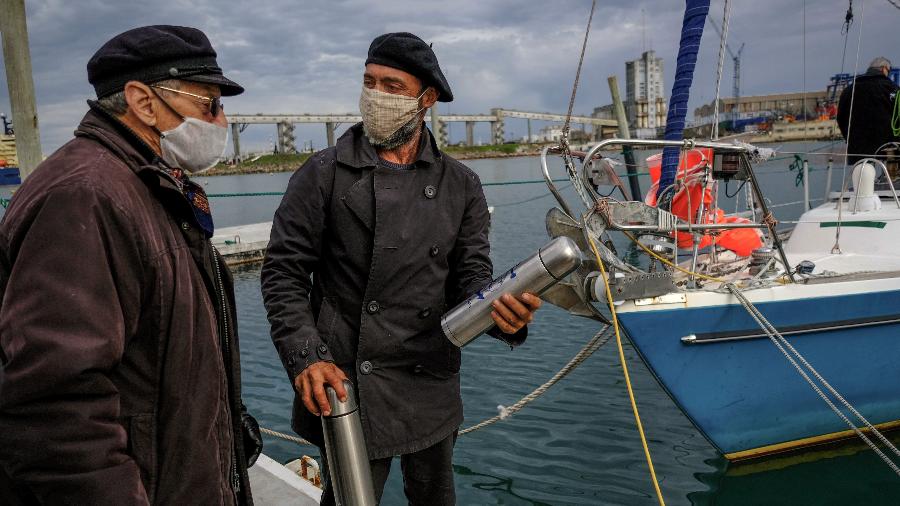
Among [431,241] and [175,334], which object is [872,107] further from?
[175,334]

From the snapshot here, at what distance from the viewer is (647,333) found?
16.7 ft

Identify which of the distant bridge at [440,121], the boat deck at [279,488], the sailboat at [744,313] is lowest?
the boat deck at [279,488]

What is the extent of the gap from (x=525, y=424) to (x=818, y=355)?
305cm

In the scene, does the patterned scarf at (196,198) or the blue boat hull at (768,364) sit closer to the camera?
the patterned scarf at (196,198)

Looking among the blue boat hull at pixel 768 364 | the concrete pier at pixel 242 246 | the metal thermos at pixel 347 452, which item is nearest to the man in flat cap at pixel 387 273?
the metal thermos at pixel 347 452

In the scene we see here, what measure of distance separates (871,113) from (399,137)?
7101 millimetres

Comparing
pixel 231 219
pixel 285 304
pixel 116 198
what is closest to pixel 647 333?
pixel 285 304

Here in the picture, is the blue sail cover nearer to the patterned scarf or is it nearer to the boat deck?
the boat deck

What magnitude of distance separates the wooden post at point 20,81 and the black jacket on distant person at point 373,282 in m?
4.24

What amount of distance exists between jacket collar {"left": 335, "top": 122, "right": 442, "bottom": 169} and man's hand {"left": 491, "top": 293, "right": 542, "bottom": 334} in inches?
28.2

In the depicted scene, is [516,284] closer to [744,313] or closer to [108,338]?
[108,338]

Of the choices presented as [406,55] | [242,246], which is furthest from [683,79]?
[242,246]

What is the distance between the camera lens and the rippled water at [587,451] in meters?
5.59

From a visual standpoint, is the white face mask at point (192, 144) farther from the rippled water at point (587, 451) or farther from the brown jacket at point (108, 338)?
the rippled water at point (587, 451)
